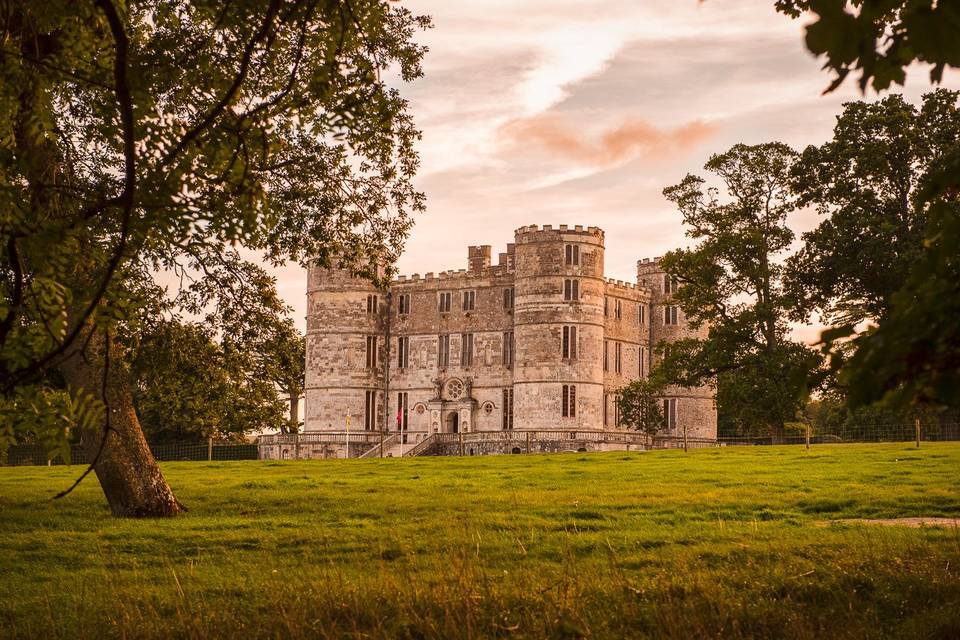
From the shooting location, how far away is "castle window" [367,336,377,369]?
54.3 metres

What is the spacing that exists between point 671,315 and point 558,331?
26.8ft

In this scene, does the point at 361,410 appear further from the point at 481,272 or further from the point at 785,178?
the point at 785,178

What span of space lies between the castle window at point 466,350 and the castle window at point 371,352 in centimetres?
440

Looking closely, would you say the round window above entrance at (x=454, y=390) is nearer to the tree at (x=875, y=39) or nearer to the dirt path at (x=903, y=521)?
the dirt path at (x=903, y=521)

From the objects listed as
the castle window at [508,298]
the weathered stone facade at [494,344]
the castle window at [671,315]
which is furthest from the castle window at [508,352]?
the castle window at [671,315]

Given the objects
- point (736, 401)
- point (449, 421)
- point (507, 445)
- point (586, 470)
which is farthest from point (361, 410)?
point (586, 470)

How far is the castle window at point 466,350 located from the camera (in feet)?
176

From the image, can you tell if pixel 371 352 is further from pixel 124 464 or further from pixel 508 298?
pixel 124 464

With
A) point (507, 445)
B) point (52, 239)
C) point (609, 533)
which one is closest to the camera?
point (52, 239)

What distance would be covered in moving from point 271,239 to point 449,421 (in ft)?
132

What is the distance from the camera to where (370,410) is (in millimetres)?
54156

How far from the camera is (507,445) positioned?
49.0 m

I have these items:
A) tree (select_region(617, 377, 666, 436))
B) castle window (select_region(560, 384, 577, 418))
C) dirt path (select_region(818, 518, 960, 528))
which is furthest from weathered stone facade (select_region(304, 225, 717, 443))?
dirt path (select_region(818, 518, 960, 528))

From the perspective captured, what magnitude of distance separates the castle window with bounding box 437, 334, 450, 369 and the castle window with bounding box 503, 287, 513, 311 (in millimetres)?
3415
